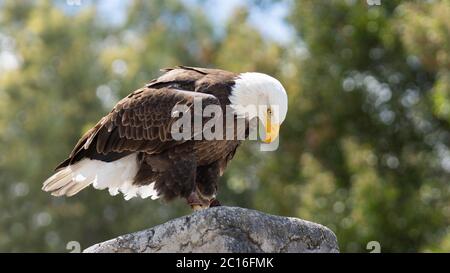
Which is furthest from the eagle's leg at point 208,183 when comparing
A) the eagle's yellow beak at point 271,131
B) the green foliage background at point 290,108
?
the green foliage background at point 290,108

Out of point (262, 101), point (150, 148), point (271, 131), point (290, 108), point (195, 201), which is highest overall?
point (262, 101)

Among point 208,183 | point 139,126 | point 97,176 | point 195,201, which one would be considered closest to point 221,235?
point 195,201

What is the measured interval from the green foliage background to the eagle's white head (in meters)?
6.57

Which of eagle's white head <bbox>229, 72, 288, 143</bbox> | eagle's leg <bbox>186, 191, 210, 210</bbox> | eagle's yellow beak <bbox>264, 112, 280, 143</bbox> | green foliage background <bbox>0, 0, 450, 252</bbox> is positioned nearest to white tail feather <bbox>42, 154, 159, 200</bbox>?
eagle's leg <bbox>186, 191, 210, 210</bbox>

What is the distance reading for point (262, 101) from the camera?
879 centimetres

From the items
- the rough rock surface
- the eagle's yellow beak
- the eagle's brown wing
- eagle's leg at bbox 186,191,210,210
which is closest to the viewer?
the rough rock surface

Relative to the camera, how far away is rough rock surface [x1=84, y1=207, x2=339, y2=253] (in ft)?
23.2

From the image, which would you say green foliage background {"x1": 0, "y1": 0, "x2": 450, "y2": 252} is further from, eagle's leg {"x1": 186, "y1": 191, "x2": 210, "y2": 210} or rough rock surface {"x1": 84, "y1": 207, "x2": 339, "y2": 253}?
rough rock surface {"x1": 84, "y1": 207, "x2": 339, "y2": 253}

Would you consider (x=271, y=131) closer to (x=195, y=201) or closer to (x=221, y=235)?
(x=195, y=201)

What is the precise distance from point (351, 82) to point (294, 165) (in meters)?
2.21

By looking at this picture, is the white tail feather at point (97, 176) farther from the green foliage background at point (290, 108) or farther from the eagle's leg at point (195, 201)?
the green foliage background at point (290, 108)

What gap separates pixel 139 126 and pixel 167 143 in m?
0.36
